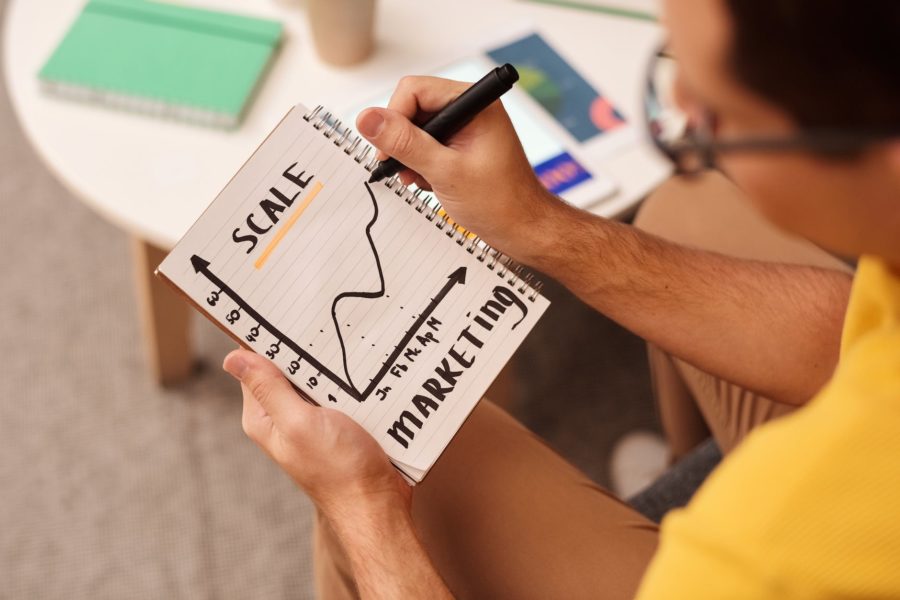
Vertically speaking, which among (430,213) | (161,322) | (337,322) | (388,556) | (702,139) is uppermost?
(702,139)

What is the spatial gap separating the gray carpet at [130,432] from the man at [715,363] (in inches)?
12.5

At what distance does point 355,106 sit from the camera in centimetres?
103

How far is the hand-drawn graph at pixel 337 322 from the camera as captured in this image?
2.36ft

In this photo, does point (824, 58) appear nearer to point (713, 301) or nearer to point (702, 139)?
point (702, 139)

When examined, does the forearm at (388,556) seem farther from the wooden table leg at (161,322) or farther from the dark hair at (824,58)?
the wooden table leg at (161,322)

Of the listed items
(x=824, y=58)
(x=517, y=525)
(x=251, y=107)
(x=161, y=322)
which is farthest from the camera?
(x=161, y=322)

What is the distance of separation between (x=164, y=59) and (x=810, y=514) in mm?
863

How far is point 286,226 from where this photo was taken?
2.41ft

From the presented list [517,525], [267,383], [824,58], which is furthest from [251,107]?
[824,58]

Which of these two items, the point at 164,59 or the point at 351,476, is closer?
the point at 351,476

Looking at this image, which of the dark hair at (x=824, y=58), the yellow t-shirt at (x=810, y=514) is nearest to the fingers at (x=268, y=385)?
the yellow t-shirt at (x=810, y=514)

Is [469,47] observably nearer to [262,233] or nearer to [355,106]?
[355,106]

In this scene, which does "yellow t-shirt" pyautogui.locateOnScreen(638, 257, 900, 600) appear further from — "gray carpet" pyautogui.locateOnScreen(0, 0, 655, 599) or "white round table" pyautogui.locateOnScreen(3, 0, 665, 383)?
"gray carpet" pyautogui.locateOnScreen(0, 0, 655, 599)

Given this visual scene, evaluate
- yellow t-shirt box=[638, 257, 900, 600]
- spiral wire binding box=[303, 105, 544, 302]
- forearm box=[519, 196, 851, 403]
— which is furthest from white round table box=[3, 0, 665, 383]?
yellow t-shirt box=[638, 257, 900, 600]
